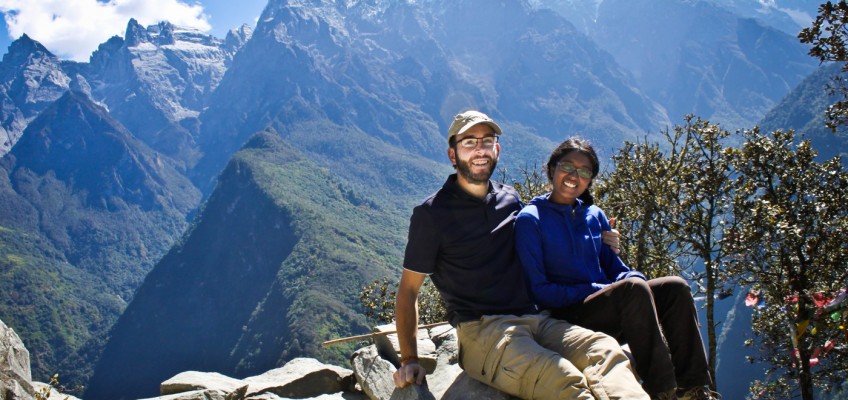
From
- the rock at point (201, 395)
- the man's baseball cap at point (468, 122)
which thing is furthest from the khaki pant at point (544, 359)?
the rock at point (201, 395)

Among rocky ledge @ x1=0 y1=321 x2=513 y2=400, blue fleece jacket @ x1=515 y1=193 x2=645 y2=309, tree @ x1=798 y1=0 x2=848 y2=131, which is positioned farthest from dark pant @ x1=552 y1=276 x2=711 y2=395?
tree @ x1=798 y1=0 x2=848 y2=131

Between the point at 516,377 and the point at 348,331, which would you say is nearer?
the point at 516,377

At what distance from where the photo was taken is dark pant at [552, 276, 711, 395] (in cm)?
547

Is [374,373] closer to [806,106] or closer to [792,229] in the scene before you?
[792,229]

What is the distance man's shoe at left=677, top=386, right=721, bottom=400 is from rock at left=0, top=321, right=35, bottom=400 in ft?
28.9

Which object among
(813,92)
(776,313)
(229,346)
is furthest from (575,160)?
(813,92)

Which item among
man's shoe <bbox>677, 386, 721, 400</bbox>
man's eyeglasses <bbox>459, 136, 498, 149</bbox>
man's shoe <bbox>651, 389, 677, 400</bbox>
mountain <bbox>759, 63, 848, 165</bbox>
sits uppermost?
mountain <bbox>759, 63, 848, 165</bbox>

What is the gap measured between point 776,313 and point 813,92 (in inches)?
8266

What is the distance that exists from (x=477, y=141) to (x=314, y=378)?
5865mm

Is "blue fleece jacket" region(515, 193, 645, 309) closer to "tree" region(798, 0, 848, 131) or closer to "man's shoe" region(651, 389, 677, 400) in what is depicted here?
"man's shoe" region(651, 389, 677, 400)

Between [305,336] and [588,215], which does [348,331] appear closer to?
[305,336]

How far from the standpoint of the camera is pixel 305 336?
133 metres

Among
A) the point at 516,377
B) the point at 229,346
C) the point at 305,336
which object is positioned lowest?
the point at 229,346

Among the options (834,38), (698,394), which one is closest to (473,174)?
(698,394)
